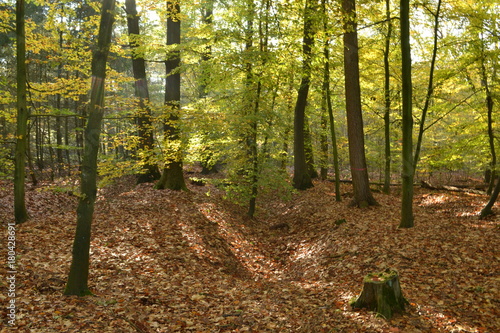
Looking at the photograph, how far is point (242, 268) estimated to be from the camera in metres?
8.30

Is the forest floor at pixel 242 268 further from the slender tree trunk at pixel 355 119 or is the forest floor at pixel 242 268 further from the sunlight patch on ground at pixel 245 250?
the slender tree trunk at pixel 355 119

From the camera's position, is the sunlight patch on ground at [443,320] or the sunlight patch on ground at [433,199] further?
the sunlight patch on ground at [433,199]

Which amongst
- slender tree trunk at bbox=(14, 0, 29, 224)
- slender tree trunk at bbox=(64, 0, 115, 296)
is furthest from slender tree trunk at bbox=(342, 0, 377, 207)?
slender tree trunk at bbox=(14, 0, 29, 224)

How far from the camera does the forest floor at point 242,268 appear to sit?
16.4ft

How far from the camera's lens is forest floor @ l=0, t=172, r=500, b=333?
16.4 feet

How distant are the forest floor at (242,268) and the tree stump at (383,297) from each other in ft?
0.46

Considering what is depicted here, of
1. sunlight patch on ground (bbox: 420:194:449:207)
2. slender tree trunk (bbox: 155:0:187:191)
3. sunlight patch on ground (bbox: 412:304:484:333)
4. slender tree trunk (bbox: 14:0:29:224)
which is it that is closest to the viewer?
sunlight patch on ground (bbox: 412:304:484:333)

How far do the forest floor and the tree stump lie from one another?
0.14 metres

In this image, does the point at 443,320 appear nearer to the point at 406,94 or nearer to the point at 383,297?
the point at 383,297

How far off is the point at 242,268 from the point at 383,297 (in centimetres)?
405

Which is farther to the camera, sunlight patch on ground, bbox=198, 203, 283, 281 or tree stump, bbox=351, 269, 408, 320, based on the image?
sunlight patch on ground, bbox=198, 203, 283, 281

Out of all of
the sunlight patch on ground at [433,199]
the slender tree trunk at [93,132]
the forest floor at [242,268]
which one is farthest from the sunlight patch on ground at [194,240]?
the sunlight patch on ground at [433,199]

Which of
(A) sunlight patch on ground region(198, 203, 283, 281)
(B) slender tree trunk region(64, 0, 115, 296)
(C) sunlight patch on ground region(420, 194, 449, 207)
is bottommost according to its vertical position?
(A) sunlight patch on ground region(198, 203, 283, 281)

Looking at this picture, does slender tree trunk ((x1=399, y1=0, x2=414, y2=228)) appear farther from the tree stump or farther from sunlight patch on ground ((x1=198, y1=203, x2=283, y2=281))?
sunlight patch on ground ((x1=198, y1=203, x2=283, y2=281))
